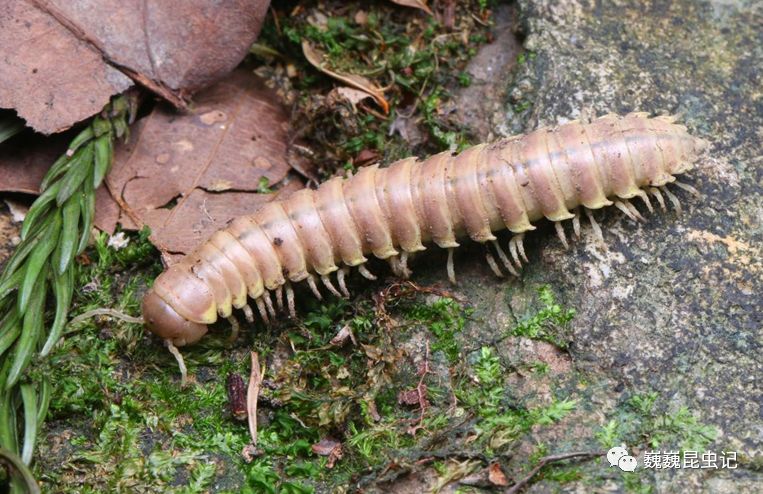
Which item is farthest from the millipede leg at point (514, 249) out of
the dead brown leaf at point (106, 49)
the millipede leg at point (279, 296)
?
the dead brown leaf at point (106, 49)

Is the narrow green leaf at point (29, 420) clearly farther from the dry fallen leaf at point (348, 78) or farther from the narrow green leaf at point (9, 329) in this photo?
the dry fallen leaf at point (348, 78)

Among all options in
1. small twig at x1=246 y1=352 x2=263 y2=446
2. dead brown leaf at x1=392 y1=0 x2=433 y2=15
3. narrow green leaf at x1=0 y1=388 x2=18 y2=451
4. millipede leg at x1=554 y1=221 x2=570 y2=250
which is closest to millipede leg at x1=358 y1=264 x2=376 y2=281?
small twig at x1=246 y1=352 x2=263 y2=446

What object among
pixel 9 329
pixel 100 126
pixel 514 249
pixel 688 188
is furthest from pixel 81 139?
pixel 688 188

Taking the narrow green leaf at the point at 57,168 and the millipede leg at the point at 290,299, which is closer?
the millipede leg at the point at 290,299

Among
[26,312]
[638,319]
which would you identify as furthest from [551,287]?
[26,312]

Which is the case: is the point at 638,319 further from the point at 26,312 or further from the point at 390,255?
the point at 26,312

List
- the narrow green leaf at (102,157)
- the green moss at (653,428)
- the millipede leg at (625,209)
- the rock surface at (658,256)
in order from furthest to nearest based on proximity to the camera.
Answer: the narrow green leaf at (102,157) < the millipede leg at (625,209) < the rock surface at (658,256) < the green moss at (653,428)

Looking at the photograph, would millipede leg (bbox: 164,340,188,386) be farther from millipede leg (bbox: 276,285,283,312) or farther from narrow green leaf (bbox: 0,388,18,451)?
narrow green leaf (bbox: 0,388,18,451)
